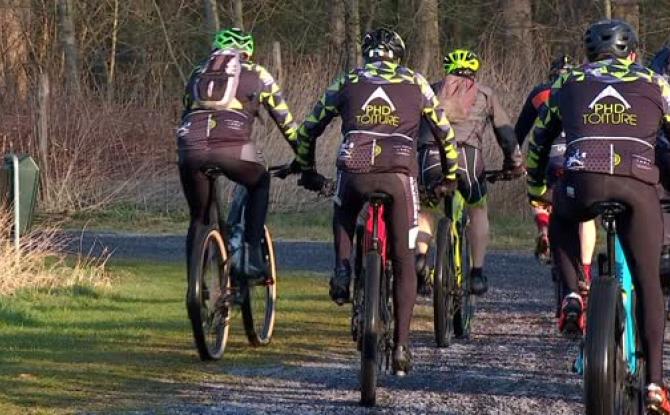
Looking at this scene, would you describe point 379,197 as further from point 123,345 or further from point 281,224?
point 281,224

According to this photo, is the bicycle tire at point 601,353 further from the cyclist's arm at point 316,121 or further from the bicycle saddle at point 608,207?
the cyclist's arm at point 316,121

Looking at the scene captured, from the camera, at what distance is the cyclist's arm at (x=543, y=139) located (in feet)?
22.4

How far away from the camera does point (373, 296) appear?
7992mm

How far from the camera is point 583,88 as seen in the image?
6.64 m

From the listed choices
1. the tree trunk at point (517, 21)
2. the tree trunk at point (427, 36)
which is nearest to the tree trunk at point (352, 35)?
the tree trunk at point (427, 36)

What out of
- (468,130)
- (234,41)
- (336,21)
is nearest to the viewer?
(234,41)

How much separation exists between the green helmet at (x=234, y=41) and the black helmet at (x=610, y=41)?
310 centimetres

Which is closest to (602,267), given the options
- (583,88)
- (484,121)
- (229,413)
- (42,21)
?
(583,88)

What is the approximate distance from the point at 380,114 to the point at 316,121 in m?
0.52

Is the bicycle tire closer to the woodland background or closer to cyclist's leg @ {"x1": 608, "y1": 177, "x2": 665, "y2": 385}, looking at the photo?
cyclist's leg @ {"x1": 608, "y1": 177, "x2": 665, "y2": 385}

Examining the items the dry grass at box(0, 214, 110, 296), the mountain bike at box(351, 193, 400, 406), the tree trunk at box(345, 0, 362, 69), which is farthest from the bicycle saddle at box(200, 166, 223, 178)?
the tree trunk at box(345, 0, 362, 69)

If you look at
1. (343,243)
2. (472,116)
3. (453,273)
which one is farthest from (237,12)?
(343,243)

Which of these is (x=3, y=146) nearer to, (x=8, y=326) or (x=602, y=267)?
(x=8, y=326)

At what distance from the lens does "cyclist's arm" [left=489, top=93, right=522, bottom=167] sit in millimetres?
10742
